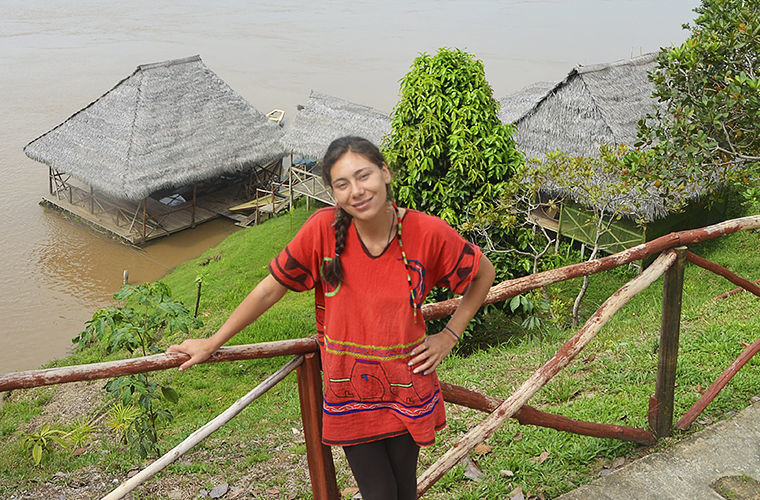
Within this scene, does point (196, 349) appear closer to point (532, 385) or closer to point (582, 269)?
point (532, 385)

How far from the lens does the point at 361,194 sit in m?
1.63

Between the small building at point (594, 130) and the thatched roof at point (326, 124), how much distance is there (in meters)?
2.66

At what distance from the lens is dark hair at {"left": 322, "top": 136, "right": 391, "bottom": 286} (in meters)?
1.63

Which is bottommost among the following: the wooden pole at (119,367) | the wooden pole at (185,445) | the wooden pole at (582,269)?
the wooden pole at (185,445)

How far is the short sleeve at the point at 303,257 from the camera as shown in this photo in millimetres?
1634

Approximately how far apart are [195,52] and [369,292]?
27531 mm

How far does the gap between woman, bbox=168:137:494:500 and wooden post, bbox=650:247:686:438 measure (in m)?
0.97

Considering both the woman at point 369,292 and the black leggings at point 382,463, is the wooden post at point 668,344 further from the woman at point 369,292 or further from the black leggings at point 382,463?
the black leggings at point 382,463

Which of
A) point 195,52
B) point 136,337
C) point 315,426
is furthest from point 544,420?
point 195,52

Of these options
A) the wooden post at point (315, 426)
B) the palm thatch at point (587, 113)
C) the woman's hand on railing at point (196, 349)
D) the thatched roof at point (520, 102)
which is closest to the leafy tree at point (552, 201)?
the palm thatch at point (587, 113)

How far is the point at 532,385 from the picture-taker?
2100 millimetres

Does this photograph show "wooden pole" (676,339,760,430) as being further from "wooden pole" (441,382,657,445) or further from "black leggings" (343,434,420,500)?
"black leggings" (343,434,420,500)

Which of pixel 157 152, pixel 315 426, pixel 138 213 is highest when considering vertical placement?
pixel 315 426

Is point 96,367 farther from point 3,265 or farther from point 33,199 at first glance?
point 33,199
